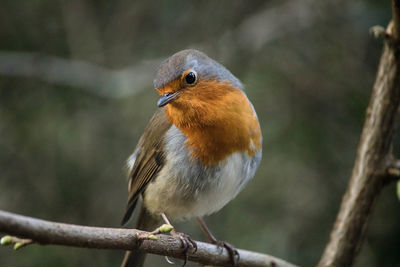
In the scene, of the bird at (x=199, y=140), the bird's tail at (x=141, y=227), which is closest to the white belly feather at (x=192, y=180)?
the bird at (x=199, y=140)

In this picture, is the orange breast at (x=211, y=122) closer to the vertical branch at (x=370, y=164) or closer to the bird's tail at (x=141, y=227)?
the vertical branch at (x=370, y=164)

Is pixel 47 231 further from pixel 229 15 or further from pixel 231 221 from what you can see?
pixel 229 15

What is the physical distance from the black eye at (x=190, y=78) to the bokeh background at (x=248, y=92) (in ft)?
5.97

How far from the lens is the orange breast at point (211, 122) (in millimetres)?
3135

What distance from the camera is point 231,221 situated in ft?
15.4

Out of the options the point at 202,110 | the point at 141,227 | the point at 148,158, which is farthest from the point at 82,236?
the point at 141,227

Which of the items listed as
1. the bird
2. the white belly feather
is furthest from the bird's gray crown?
the white belly feather

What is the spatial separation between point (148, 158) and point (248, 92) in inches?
76.8

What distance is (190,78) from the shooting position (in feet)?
10.4

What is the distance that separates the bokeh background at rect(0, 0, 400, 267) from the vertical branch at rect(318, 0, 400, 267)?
3.56ft

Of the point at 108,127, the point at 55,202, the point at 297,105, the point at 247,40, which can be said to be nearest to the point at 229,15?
the point at 247,40

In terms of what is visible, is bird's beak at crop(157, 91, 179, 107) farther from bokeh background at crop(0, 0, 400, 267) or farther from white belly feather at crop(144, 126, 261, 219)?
bokeh background at crop(0, 0, 400, 267)

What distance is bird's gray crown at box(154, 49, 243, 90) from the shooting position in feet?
10.3

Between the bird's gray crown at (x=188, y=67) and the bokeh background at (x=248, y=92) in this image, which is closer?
the bird's gray crown at (x=188, y=67)
